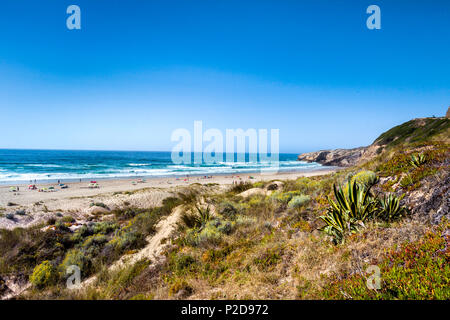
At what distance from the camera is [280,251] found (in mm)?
4340

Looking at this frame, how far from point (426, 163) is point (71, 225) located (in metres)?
14.3

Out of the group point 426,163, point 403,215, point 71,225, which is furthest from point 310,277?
point 71,225

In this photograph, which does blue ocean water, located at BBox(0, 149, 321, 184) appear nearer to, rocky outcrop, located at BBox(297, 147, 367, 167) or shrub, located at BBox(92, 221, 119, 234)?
rocky outcrop, located at BBox(297, 147, 367, 167)

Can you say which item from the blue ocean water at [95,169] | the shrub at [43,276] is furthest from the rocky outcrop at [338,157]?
the shrub at [43,276]

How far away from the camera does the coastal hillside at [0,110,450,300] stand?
297 centimetres

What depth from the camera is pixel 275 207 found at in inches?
305

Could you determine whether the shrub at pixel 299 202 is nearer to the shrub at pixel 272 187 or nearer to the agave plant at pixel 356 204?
the agave plant at pixel 356 204

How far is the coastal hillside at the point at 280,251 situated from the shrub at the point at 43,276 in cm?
3

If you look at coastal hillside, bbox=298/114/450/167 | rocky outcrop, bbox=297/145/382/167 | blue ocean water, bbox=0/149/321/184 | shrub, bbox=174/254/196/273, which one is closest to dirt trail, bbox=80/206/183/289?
shrub, bbox=174/254/196/273

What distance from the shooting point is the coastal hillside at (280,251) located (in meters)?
2.97

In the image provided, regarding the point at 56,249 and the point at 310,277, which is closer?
the point at 310,277
